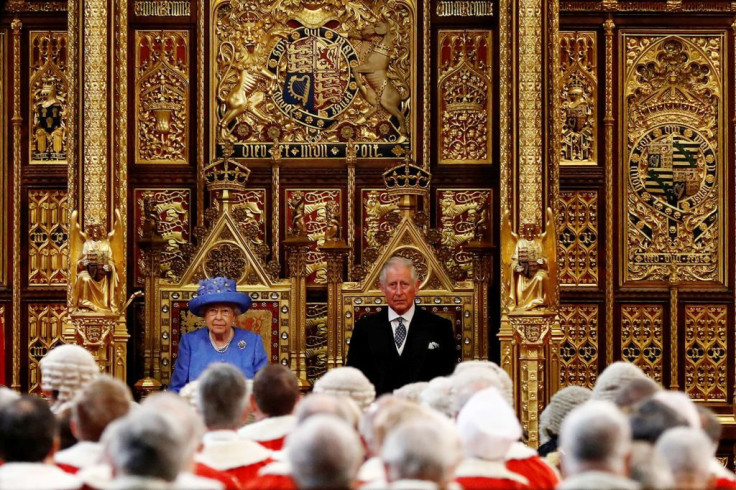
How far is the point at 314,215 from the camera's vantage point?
11.9 m

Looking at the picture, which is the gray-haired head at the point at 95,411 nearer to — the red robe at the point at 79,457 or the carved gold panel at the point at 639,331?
the red robe at the point at 79,457

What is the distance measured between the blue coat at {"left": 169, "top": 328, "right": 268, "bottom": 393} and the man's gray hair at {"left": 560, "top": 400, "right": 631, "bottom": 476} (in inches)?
209

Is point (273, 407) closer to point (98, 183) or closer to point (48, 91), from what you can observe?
point (98, 183)

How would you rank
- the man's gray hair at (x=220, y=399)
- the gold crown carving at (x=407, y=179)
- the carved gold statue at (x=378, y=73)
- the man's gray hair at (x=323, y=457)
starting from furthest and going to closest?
the carved gold statue at (x=378, y=73) → the gold crown carving at (x=407, y=179) → the man's gray hair at (x=220, y=399) → the man's gray hair at (x=323, y=457)

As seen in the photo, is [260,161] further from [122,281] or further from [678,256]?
[678,256]

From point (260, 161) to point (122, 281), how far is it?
172 centimetres

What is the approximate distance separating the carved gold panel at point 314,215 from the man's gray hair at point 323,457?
6874 millimetres

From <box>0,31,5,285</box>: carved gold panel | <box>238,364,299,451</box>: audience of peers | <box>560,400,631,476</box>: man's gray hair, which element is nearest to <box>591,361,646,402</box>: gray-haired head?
<box>238,364,299,451</box>: audience of peers

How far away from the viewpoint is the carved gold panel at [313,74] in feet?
39.2

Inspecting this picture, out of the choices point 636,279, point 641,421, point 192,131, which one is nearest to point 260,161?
point 192,131

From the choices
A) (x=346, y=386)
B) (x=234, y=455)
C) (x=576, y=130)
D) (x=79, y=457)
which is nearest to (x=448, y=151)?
(x=576, y=130)

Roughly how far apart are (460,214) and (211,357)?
2.68 m

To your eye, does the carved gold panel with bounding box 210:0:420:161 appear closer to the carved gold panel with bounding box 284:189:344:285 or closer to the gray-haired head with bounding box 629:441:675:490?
the carved gold panel with bounding box 284:189:344:285

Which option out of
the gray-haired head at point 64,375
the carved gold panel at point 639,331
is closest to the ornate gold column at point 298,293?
the carved gold panel at point 639,331
